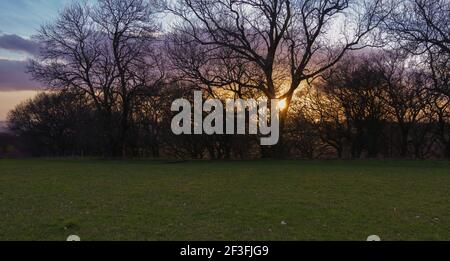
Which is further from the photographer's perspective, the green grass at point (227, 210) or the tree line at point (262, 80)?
the tree line at point (262, 80)

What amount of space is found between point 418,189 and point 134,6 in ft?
93.9

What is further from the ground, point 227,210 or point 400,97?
point 400,97

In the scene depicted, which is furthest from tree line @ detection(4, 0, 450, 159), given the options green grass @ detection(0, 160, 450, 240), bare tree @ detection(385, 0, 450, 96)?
green grass @ detection(0, 160, 450, 240)

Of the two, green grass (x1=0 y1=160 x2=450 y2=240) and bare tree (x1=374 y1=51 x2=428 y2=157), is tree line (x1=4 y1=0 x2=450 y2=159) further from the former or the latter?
green grass (x1=0 y1=160 x2=450 y2=240)

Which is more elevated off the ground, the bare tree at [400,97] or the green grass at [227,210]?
the bare tree at [400,97]

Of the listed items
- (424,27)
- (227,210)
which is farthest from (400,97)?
(227,210)

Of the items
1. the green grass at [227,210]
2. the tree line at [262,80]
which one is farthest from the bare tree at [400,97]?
the green grass at [227,210]

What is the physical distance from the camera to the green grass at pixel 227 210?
24.9 ft

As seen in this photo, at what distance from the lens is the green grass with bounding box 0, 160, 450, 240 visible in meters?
7.58

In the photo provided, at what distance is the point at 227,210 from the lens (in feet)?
31.7

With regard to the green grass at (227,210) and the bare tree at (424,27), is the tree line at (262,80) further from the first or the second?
the green grass at (227,210)

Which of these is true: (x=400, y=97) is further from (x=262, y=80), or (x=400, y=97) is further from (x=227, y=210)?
(x=227, y=210)
